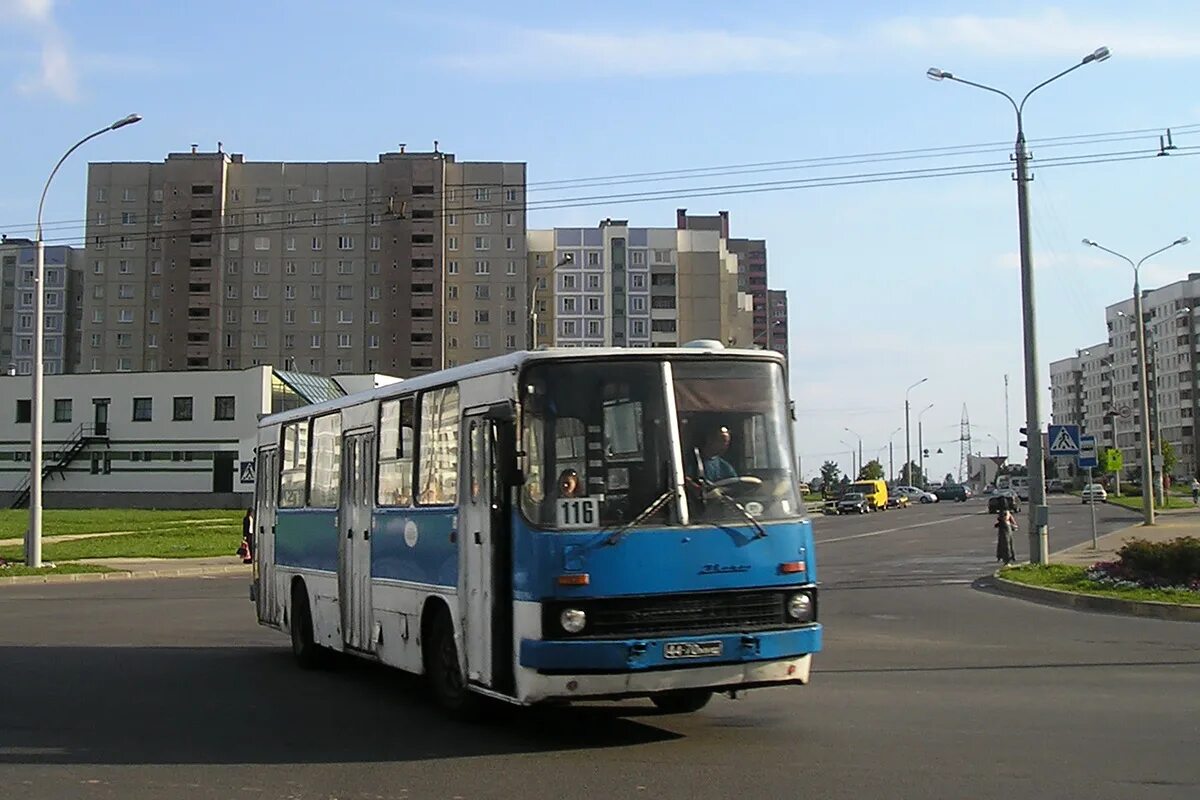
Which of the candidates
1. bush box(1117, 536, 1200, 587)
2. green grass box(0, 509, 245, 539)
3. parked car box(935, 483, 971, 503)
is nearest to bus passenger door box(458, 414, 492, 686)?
bush box(1117, 536, 1200, 587)

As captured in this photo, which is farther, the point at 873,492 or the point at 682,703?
the point at 873,492

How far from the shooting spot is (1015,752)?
28.7ft

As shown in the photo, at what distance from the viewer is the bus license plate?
8.78m

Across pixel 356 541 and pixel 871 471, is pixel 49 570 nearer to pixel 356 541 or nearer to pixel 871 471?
pixel 356 541

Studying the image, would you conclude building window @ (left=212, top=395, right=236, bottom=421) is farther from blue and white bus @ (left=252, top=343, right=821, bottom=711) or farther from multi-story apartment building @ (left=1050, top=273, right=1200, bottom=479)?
multi-story apartment building @ (left=1050, top=273, right=1200, bottom=479)

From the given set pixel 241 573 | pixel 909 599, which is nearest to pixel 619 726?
pixel 909 599

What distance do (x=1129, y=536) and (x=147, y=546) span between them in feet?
96.0

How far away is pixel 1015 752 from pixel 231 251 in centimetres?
11760

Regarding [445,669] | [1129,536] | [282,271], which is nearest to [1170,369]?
[282,271]

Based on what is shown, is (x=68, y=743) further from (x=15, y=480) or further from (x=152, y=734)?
(x=15, y=480)

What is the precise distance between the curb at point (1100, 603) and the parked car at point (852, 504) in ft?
190

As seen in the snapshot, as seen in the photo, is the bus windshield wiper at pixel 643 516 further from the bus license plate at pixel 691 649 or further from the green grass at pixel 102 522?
the green grass at pixel 102 522

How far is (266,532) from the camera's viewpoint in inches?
637

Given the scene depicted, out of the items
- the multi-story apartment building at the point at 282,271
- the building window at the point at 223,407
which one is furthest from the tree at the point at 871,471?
the building window at the point at 223,407
